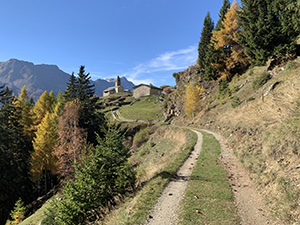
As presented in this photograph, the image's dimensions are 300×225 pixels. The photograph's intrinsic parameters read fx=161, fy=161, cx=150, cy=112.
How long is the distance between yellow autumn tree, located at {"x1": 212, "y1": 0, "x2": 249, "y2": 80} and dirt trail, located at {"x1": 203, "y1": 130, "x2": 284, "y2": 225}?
1510 inches

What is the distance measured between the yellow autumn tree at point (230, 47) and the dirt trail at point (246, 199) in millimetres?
38362

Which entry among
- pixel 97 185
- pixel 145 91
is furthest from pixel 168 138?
pixel 145 91

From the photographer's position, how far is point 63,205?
7.82 m

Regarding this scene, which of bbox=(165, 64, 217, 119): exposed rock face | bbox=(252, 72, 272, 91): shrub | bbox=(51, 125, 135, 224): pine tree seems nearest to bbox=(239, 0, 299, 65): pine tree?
bbox=(252, 72, 272, 91): shrub

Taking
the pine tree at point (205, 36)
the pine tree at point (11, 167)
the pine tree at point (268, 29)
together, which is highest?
the pine tree at point (205, 36)

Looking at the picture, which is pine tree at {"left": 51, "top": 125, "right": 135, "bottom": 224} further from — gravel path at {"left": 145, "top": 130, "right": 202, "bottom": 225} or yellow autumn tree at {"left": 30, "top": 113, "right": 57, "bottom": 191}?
yellow autumn tree at {"left": 30, "top": 113, "right": 57, "bottom": 191}

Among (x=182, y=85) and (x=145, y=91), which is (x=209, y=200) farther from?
(x=145, y=91)

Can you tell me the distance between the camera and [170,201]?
703 cm

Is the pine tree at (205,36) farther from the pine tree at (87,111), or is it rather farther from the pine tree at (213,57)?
the pine tree at (87,111)

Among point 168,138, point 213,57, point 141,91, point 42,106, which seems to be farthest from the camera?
point 141,91

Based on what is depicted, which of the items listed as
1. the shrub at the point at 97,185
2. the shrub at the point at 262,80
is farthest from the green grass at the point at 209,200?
the shrub at the point at 262,80

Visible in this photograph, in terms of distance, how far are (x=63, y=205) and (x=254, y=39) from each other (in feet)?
113

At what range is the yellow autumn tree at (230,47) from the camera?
40.3 meters

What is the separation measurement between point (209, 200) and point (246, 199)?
1.65 m
